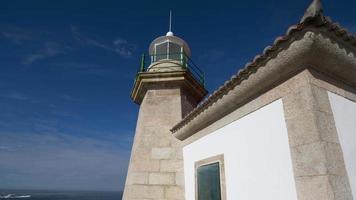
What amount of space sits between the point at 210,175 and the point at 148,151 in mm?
2531

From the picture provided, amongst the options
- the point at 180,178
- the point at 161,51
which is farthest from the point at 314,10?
the point at 161,51

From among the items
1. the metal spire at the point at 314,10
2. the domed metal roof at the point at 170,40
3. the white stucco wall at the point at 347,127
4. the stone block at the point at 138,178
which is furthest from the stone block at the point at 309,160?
Result: the domed metal roof at the point at 170,40

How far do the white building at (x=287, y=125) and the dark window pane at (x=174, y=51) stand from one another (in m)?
4.47

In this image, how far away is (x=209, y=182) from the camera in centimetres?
461

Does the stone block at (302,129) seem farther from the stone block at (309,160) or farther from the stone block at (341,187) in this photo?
the stone block at (341,187)

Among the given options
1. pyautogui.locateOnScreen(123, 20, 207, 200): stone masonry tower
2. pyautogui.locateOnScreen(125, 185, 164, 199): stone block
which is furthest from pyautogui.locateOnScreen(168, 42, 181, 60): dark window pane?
pyautogui.locateOnScreen(125, 185, 164, 199): stone block

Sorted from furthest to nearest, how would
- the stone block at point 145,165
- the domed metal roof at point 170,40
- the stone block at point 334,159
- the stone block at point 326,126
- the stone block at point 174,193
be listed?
1. the domed metal roof at point 170,40
2. the stone block at point 145,165
3. the stone block at point 174,193
4. the stone block at point 326,126
5. the stone block at point 334,159

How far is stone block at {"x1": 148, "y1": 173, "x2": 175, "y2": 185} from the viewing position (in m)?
6.15

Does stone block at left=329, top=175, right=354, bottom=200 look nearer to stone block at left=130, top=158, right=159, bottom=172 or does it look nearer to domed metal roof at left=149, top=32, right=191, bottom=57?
stone block at left=130, top=158, right=159, bottom=172

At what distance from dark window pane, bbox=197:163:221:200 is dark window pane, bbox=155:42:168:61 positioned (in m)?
5.62

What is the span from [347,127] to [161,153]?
15.0 feet

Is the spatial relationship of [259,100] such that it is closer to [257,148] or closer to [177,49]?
[257,148]

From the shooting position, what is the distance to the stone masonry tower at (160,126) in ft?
20.2

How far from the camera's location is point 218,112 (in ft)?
15.3
